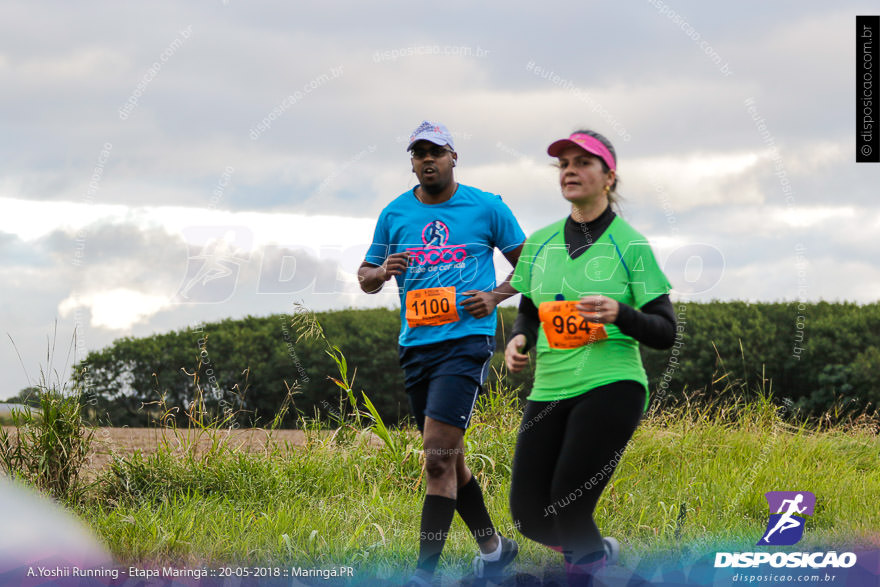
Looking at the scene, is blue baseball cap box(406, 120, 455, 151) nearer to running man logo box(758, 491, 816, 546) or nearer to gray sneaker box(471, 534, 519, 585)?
gray sneaker box(471, 534, 519, 585)

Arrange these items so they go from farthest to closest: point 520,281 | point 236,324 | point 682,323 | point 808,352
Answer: point 236,324, point 808,352, point 682,323, point 520,281

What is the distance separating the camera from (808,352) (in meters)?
10.5

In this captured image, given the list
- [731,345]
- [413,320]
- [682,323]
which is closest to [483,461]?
[413,320]

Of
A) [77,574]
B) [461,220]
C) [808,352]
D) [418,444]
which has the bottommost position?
[77,574]

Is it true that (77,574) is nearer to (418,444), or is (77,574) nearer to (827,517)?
(418,444)

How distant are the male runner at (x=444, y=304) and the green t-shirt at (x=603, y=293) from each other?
2.31ft

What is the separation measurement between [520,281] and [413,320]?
73 centimetres

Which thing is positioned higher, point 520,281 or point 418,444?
point 520,281

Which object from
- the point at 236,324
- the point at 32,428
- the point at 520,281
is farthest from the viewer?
the point at 236,324

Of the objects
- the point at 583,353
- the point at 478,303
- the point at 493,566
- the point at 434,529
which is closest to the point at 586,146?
the point at 583,353

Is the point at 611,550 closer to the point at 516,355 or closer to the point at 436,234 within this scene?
the point at 516,355

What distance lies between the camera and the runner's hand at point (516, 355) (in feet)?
12.2

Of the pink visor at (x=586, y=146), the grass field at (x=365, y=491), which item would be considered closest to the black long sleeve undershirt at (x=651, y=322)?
the pink visor at (x=586, y=146)

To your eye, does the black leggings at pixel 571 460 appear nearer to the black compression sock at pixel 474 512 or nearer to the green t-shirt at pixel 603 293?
the green t-shirt at pixel 603 293
